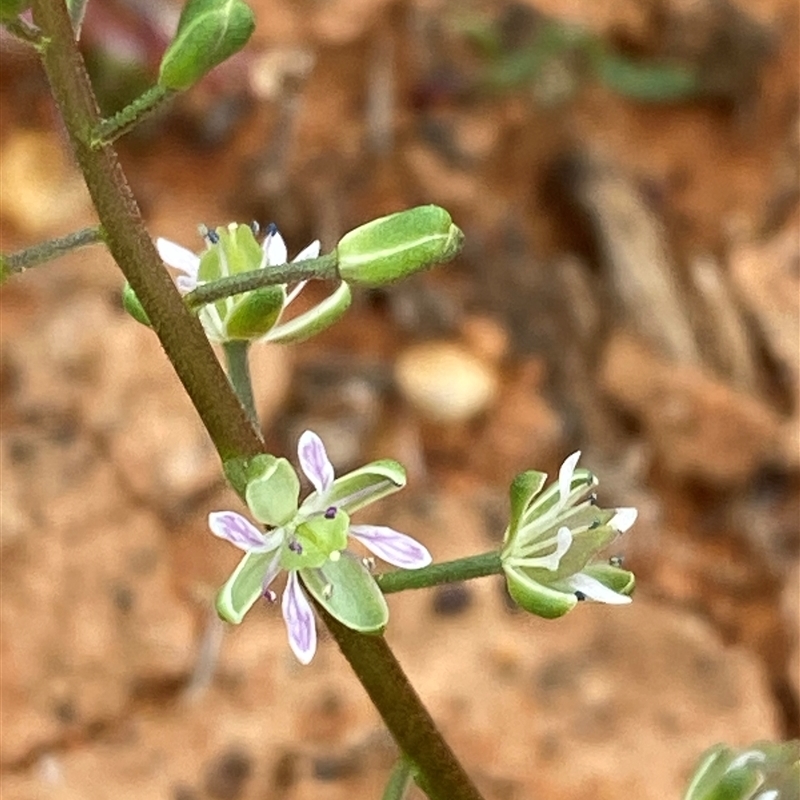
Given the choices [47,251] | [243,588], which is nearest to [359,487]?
[243,588]

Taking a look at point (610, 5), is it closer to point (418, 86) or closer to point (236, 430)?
point (418, 86)

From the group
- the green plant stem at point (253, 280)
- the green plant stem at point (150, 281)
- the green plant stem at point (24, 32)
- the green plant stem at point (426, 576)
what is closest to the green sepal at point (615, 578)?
the green plant stem at point (426, 576)

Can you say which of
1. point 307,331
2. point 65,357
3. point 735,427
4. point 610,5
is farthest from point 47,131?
point 307,331

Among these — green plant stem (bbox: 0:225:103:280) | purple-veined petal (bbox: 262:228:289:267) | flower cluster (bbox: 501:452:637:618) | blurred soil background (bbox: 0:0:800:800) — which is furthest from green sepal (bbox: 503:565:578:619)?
blurred soil background (bbox: 0:0:800:800)

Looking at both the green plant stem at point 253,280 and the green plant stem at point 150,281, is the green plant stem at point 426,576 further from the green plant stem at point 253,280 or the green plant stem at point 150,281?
the green plant stem at point 253,280

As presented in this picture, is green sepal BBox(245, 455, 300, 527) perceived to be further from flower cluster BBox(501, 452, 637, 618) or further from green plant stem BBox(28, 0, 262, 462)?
flower cluster BBox(501, 452, 637, 618)

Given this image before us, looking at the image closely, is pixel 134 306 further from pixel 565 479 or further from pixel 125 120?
pixel 565 479
